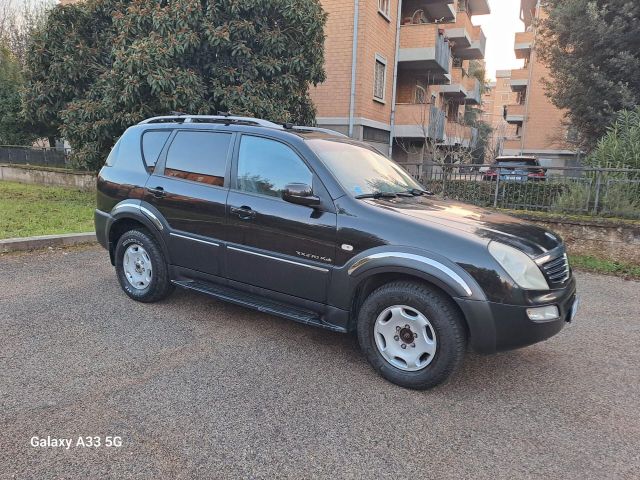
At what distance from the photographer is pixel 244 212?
12.5 feet

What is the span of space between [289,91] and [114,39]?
3750mm

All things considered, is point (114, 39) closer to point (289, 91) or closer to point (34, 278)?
point (289, 91)

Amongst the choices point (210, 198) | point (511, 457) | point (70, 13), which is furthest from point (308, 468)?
point (70, 13)

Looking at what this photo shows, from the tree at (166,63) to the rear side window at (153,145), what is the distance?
4078 millimetres

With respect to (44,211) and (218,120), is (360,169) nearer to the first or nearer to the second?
(218,120)

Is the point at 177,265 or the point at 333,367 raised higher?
the point at 177,265

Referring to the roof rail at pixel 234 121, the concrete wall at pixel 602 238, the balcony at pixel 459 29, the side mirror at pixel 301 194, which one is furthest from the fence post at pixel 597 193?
the balcony at pixel 459 29

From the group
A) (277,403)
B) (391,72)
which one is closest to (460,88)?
(391,72)

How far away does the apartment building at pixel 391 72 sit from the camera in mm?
12703

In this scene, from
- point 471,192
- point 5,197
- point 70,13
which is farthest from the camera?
point 5,197

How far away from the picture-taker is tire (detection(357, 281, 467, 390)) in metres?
2.99

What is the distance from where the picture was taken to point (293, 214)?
3562 mm

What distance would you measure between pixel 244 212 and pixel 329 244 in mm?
856

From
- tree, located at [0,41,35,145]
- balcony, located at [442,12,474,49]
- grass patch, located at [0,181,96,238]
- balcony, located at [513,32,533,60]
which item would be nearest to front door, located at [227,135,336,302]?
grass patch, located at [0,181,96,238]
